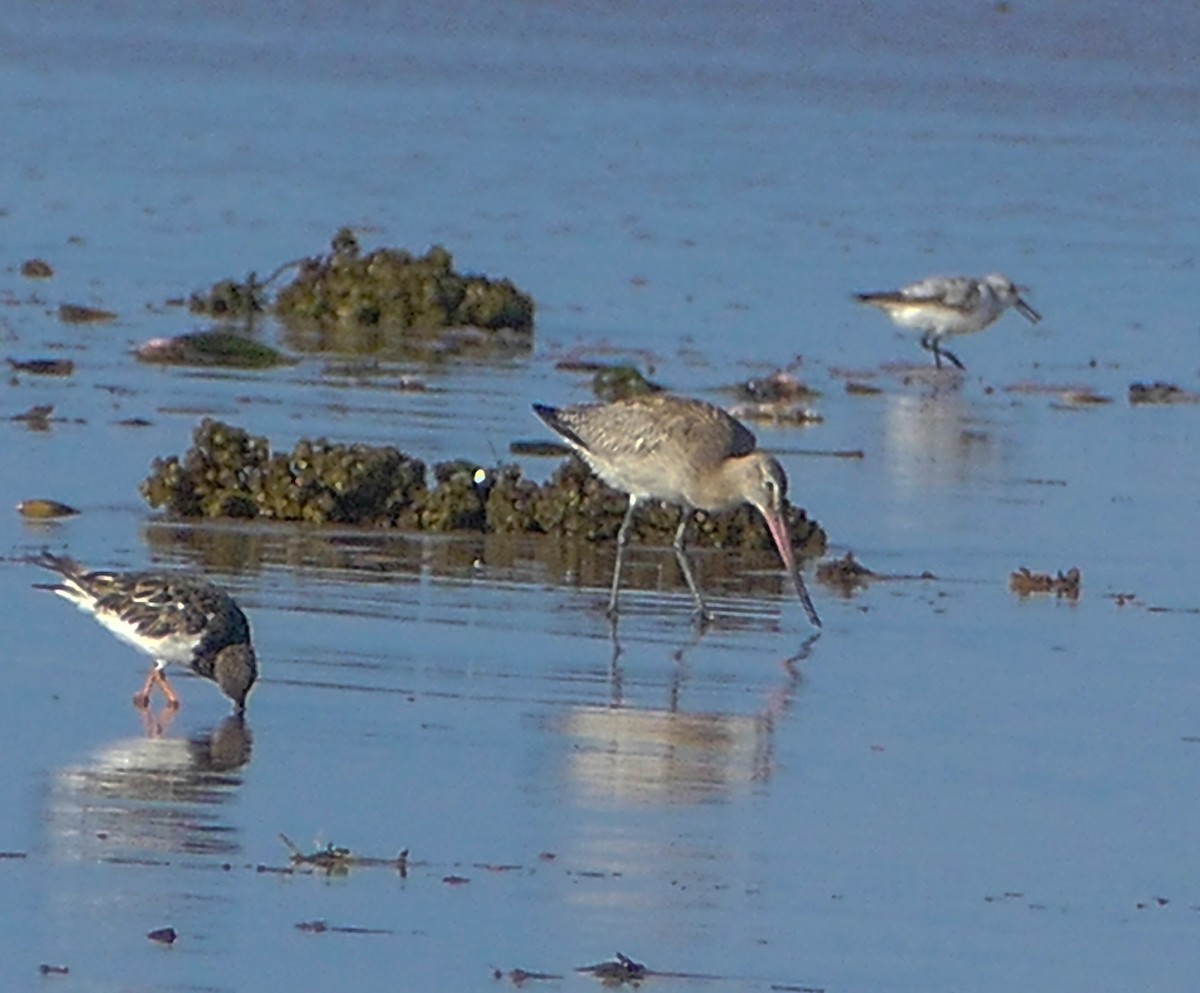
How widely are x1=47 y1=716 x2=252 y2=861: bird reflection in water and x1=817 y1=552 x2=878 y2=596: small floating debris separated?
3.49 metres

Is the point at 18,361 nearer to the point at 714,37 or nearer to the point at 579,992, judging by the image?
the point at 579,992

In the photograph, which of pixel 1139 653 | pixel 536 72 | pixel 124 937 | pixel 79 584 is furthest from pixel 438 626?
pixel 536 72

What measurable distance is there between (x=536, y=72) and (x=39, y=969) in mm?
35049

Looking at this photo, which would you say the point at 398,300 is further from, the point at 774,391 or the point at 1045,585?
the point at 1045,585

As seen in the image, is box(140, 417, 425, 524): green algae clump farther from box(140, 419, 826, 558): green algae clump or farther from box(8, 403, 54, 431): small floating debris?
box(8, 403, 54, 431): small floating debris

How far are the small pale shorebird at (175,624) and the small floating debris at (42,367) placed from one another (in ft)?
21.1

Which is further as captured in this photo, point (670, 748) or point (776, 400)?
point (776, 400)

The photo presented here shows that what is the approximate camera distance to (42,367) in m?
17.7

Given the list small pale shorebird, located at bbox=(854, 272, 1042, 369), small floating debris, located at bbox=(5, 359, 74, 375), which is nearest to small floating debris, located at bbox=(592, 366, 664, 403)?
small floating debris, located at bbox=(5, 359, 74, 375)

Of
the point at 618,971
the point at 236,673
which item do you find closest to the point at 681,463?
the point at 236,673

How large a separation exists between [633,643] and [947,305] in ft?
32.4

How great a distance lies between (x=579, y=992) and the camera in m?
7.93

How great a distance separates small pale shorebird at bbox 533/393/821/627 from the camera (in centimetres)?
1319

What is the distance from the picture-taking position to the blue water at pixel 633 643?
8578mm
